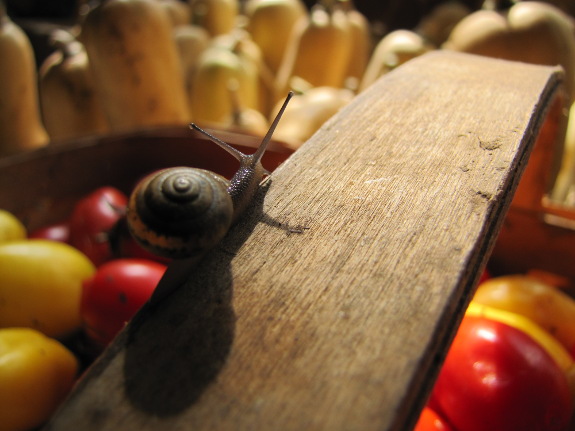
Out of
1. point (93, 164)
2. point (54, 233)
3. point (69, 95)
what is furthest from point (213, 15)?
point (54, 233)

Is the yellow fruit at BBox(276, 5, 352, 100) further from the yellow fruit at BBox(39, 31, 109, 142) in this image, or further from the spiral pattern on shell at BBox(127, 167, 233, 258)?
the spiral pattern on shell at BBox(127, 167, 233, 258)

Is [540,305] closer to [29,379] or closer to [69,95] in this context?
[29,379]

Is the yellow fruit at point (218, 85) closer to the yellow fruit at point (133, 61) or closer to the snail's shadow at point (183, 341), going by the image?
the yellow fruit at point (133, 61)

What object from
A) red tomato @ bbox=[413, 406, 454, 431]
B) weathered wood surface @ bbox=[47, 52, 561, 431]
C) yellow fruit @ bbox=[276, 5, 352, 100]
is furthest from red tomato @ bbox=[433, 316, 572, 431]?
yellow fruit @ bbox=[276, 5, 352, 100]

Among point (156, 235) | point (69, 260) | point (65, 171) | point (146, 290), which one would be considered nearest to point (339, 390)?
point (156, 235)

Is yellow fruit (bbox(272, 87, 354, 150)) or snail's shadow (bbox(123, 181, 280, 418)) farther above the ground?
snail's shadow (bbox(123, 181, 280, 418))

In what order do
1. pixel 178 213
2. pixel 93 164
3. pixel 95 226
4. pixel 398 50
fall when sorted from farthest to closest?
pixel 398 50
pixel 93 164
pixel 95 226
pixel 178 213

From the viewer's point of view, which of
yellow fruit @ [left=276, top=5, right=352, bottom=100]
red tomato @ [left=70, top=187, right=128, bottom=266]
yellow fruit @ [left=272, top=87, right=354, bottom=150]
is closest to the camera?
red tomato @ [left=70, top=187, right=128, bottom=266]

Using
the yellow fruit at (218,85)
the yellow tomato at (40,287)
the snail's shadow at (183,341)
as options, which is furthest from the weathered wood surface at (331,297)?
the yellow fruit at (218,85)
